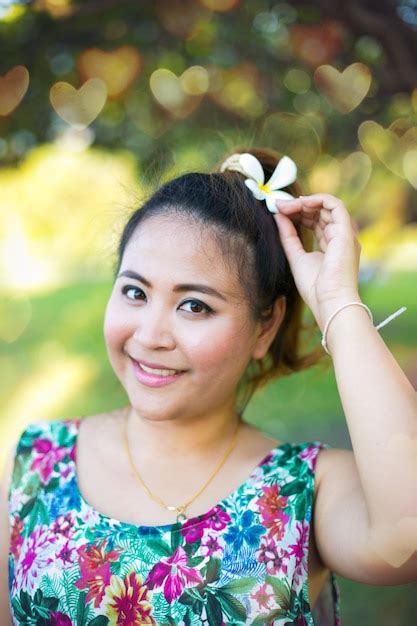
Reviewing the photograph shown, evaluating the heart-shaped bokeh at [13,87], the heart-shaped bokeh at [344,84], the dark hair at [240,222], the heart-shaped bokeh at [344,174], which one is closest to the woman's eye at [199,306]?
the dark hair at [240,222]

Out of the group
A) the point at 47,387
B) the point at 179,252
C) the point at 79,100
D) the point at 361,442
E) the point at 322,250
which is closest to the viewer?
the point at 361,442

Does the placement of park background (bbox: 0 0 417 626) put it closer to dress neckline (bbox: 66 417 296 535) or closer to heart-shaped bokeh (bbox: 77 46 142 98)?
heart-shaped bokeh (bbox: 77 46 142 98)

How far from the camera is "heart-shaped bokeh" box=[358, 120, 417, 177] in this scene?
2795 mm

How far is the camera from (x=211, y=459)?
2043mm

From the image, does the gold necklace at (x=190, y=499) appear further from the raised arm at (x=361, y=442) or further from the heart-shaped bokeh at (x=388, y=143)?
the heart-shaped bokeh at (x=388, y=143)

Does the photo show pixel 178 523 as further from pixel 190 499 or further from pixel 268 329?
pixel 268 329

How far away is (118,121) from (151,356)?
1.50m

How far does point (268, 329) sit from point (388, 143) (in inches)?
41.6

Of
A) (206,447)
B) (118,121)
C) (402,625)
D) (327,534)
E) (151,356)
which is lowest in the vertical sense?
(402,625)

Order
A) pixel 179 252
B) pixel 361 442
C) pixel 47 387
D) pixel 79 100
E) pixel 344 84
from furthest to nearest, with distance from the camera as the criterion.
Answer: pixel 47 387, pixel 79 100, pixel 344 84, pixel 179 252, pixel 361 442

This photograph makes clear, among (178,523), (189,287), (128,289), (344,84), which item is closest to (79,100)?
(344,84)

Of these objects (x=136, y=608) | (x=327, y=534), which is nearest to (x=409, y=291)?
(x=327, y=534)

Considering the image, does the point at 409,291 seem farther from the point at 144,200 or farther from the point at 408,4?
the point at 144,200

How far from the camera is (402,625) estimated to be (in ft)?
9.87
